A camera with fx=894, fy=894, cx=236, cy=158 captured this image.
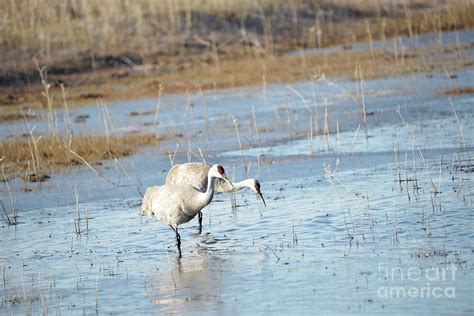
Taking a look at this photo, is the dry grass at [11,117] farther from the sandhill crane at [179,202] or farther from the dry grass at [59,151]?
the sandhill crane at [179,202]

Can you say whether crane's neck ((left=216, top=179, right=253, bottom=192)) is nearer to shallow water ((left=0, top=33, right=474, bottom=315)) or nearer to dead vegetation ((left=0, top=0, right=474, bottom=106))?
shallow water ((left=0, top=33, right=474, bottom=315))

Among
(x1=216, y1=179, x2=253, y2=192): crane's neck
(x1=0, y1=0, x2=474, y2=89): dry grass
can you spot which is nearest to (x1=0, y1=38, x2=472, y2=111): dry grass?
(x1=0, y1=0, x2=474, y2=89): dry grass

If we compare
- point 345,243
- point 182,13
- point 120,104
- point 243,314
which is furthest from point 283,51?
point 243,314

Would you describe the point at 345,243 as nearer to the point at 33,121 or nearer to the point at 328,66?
the point at 33,121

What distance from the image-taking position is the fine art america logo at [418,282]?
310 inches

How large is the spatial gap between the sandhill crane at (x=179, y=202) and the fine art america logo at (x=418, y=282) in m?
2.63

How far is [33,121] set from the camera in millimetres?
22078

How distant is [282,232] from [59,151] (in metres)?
7.84

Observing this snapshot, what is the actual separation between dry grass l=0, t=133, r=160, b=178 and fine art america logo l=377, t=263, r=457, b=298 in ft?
27.4

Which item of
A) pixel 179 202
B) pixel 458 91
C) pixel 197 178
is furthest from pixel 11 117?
pixel 179 202

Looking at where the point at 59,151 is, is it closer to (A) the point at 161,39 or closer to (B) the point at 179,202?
(B) the point at 179,202

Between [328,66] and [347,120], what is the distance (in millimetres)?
7866

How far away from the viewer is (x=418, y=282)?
26.9 ft

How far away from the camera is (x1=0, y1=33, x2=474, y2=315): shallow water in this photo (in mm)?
8359
